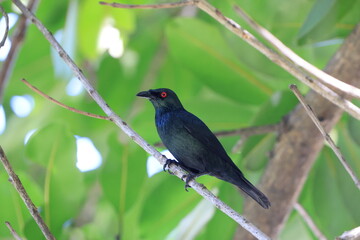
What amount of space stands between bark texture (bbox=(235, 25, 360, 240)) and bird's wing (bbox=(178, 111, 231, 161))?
402 millimetres

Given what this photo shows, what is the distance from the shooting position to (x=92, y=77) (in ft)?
19.6

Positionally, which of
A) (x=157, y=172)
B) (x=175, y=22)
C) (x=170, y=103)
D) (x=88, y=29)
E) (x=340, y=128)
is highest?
(x=88, y=29)

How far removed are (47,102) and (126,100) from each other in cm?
Answer: 80

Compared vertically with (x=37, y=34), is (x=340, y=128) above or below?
below

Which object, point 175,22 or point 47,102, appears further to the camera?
point 47,102

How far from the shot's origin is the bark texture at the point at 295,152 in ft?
12.5

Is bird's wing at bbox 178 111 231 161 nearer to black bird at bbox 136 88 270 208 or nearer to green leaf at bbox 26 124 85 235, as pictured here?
black bird at bbox 136 88 270 208

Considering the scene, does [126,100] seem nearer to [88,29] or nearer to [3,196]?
[88,29]

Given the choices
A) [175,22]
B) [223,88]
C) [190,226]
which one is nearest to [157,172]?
[190,226]

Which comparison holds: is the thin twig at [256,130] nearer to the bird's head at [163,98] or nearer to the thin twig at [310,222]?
the bird's head at [163,98]

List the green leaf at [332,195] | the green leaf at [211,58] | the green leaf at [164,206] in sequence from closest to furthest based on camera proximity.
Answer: the green leaf at [332,195], the green leaf at [164,206], the green leaf at [211,58]

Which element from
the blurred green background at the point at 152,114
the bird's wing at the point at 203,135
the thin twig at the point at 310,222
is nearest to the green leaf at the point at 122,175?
the blurred green background at the point at 152,114

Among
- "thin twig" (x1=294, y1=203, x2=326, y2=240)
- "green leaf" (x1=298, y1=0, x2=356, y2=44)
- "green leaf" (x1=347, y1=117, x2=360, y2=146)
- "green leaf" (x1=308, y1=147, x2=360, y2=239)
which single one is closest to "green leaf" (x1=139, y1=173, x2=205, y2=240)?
"thin twig" (x1=294, y1=203, x2=326, y2=240)

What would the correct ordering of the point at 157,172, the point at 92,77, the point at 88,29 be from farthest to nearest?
the point at 92,77, the point at 88,29, the point at 157,172
